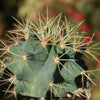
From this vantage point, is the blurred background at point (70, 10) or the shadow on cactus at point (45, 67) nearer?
the shadow on cactus at point (45, 67)

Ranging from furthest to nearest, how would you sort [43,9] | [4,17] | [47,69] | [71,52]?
[4,17]
[43,9]
[71,52]
[47,69]

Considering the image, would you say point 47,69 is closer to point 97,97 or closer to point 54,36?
point 54,36

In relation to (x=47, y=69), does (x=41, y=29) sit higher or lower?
higher

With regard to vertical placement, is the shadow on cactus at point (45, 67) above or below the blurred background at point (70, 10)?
below

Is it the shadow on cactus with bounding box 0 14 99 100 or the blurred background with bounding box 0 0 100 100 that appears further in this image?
the blurred background with bounding box 0 0 100 100

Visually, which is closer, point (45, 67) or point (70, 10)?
point (45, 67)

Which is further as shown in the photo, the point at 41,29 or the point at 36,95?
the point at 41,29

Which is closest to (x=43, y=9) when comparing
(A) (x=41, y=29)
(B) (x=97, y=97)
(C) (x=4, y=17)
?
A: (C) (x=4, y=17)

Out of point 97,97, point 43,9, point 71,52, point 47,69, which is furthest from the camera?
point 43,9

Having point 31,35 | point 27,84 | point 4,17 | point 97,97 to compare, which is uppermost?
point 4,17

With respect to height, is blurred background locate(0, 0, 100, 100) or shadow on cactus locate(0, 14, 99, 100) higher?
blurred background locate(0, 0, 100, 100)

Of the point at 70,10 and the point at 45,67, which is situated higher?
the point at 70,10
